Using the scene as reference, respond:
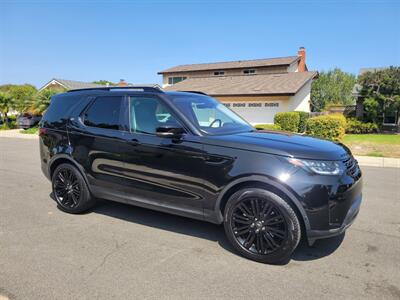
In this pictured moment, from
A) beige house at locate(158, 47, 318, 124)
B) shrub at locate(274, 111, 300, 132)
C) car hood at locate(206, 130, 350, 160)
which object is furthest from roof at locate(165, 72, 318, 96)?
car hood at locate(206, 130, 350, 160)

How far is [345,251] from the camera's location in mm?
3908

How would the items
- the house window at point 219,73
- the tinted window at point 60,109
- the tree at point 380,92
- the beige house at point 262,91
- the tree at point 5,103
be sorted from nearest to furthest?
the tinted window at point 60,109 → the tree at point 380,92 → the beige house at point 262,91 → the tree at point 5,103 → the house window at point 219,73

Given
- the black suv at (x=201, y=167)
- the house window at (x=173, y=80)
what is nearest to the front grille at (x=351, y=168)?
the black suv at (x=201, y=167)

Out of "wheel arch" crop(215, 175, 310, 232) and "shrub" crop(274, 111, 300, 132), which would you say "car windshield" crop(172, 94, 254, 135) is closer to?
"wheel arch" crop(215, 175, 310, 232)

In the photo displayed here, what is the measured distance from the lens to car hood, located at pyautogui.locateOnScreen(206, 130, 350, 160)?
3.48 metres

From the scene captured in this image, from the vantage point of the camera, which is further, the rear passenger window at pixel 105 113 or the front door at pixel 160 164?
the rear passenger window at pixel 105 113

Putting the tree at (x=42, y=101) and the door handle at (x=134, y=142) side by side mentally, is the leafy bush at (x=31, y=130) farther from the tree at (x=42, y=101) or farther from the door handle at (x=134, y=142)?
the door handle at (x=134, y=142)

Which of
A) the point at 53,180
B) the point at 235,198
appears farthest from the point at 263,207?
the point at 53,180

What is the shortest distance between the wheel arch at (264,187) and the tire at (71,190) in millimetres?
2220

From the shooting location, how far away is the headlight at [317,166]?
11.1 feet

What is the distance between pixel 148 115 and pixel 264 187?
181 cm

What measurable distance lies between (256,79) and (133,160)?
2601 centimetres

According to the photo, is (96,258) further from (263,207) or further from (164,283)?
(263,207)

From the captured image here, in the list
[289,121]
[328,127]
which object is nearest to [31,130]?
[289,121]
